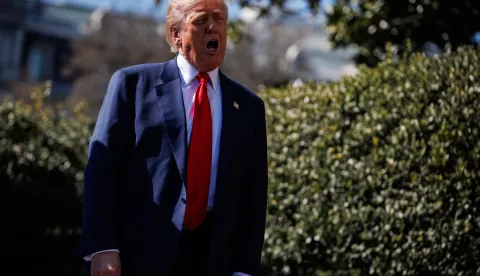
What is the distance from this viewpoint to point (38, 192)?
28.5 feet

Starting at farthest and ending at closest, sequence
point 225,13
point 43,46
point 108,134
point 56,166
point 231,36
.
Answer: point 43,46
point 231,36
point 56,166
point 225,13
point 108,134

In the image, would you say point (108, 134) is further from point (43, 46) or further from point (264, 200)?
point (43, 46)

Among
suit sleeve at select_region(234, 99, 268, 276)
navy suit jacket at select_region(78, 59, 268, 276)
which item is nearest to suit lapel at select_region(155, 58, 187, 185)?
navy suit jacket at select_region(78, 59, 268, 276)

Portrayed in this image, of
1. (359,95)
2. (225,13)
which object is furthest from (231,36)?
(225,13)

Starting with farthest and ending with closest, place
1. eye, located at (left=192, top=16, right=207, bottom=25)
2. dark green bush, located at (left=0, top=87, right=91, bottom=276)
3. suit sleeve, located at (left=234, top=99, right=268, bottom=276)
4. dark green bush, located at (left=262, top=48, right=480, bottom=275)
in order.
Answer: dark green bush, located at (left=0, top=87, right=91, bottom=276) < dark green bush, located at (left=262, top=48, right=480, bottom=275) < suit sleeve, located at (left=234, top=99, right=268, bottom=276) < eye, located at (left=192, top=16, right=207, bottom=25)

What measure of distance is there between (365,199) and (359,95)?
0.84 meters

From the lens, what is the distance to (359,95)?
582 cm

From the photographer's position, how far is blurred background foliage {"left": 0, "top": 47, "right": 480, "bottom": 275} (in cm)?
503

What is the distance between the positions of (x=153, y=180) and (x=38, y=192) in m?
5.77

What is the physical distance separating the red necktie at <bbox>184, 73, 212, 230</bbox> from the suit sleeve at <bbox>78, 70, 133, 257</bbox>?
29 cm

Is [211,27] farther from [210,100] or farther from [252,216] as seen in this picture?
[252,216]

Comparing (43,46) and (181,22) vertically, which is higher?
Result: (43,46)

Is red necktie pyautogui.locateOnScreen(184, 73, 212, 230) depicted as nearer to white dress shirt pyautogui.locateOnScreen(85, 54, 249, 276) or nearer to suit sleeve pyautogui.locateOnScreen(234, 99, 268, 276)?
white dress shirt pyautogui.locateOnScreen(85, 54, 249, 276)

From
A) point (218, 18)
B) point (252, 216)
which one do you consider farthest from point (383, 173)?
point (218, 18)
